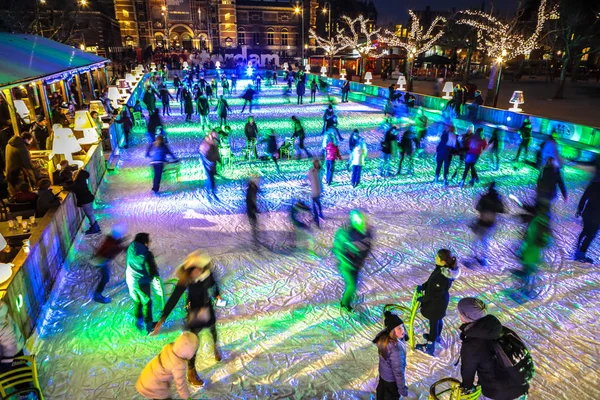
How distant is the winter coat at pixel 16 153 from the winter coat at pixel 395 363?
306 inches

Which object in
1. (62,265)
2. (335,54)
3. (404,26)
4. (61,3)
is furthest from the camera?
(404,26)

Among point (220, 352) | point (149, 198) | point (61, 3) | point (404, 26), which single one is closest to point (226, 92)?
point (149, 198)

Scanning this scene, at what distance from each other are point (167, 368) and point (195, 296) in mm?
1235

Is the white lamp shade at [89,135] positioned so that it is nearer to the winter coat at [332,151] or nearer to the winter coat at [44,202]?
the winter coat at [44,202]

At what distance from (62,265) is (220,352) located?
10.2 feet

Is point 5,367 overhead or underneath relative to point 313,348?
overhead

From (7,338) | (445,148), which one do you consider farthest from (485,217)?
(7,338)

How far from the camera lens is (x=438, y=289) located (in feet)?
13.7

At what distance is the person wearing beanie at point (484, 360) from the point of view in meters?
2.85

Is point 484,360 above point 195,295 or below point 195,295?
above

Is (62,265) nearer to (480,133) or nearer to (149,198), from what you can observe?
(149,198)

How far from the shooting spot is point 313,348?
15.4 ft

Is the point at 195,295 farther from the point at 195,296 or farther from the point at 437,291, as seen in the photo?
the point at 437,291

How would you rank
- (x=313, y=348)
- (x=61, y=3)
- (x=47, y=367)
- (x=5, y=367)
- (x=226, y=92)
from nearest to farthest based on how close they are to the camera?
(x=5, y=367) < (x=47, y=367) < (x=313, y=348) < (x=226, y=92) < (x=61, y=3)
